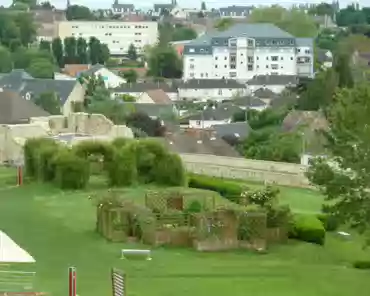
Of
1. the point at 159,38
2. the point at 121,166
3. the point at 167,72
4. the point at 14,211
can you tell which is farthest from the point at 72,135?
the point at 159,38

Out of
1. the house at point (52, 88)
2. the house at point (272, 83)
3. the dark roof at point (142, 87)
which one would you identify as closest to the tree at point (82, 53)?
the dark roof at point (142, 87)

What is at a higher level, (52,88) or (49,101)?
(52,88)

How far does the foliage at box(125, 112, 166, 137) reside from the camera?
63.8 m

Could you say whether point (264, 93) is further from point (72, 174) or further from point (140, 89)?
point (72, 174)

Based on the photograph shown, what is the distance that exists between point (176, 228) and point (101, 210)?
1612 mm

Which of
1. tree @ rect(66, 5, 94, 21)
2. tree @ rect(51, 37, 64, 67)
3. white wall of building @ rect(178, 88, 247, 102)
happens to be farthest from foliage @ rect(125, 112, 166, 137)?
tree @ rect(66, 5, 94, 21)

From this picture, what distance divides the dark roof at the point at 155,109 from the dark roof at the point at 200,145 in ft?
75.7

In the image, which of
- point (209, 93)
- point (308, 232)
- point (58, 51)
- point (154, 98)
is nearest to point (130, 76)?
point (209, 93)

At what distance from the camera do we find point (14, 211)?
23906 millimetres

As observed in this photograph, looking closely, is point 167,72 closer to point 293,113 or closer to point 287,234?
point 293,113

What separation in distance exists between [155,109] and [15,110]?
Answer: 41227 millimetres

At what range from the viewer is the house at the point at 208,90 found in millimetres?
102625

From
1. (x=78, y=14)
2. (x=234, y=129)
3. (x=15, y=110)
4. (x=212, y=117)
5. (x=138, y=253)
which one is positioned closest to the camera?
(x=138, y=253)

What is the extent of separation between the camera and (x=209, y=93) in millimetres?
104125
